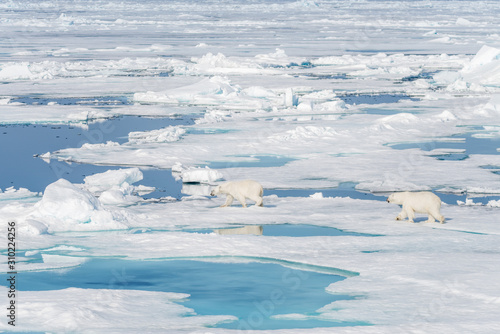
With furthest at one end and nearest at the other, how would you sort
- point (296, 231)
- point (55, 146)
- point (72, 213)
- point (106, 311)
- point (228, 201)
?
point (55, 146)
point (228, 201)
point (296, 231)
point (72, 213)
point (106, 311)

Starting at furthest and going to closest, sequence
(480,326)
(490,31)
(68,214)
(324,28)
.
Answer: (324,28), (490,31), (68,214), (480,326)

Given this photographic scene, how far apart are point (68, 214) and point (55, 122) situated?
10.4 m

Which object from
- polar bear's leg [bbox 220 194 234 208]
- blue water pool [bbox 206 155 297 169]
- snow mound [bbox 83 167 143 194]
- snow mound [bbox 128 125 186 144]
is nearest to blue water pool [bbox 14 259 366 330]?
polar bear's leg [bbox 220 194 234 208]

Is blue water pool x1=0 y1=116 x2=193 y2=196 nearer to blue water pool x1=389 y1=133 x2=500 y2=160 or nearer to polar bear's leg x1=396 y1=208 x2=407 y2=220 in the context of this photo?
polar bear's leg x1=396 y1=208 x2=407 y2=220

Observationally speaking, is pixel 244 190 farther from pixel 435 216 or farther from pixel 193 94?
pixel 193 94

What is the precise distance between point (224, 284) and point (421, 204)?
3.25 metres

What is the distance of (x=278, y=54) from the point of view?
35.9 m

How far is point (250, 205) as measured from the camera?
34.7 ft

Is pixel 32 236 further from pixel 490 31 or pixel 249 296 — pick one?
pixel 490 31

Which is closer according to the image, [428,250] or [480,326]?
[480,326]

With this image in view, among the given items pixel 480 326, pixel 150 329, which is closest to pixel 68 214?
pixel 150 329

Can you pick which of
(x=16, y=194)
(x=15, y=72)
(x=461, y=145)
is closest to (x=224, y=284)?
(x=16, y=194)

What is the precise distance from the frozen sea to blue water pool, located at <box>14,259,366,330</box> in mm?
29

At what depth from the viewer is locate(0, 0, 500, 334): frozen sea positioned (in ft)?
19.3
